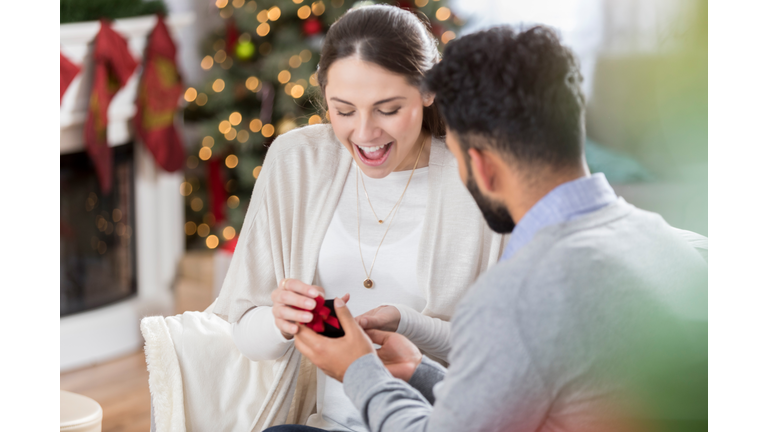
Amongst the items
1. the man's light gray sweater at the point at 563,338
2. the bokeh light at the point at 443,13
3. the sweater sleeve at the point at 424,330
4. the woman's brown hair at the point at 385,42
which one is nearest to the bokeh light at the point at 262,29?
the bokeh light at the point at 443,13

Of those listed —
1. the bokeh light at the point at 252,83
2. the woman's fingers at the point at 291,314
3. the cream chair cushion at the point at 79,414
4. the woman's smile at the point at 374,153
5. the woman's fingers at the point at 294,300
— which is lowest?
the cream chair cushion at the point at 79,414

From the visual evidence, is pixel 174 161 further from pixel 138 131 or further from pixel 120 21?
pixel 120 21

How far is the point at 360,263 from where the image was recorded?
108 centimetres

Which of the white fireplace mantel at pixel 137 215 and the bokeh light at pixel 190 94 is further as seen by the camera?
the bokeh light at pixel 190 94

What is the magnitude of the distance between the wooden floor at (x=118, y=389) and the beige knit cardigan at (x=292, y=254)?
44cm

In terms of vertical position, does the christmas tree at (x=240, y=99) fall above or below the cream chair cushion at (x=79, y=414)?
above

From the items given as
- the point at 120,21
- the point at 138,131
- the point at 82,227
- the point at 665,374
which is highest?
the point at 120,21

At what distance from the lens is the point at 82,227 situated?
2088mm

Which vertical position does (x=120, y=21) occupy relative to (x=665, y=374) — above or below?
above

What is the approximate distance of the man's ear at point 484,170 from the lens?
2.36 ft

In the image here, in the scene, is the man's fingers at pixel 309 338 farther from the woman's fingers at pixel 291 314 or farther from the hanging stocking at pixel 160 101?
the hanging stocking at pixel 160 101

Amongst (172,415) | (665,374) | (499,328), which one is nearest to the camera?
(499,328)
